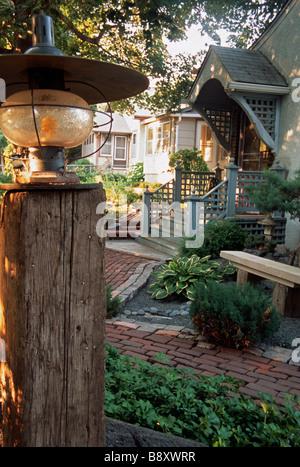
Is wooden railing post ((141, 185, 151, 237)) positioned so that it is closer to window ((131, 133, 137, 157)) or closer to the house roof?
the house roof

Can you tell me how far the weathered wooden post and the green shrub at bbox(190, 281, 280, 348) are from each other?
112 inches

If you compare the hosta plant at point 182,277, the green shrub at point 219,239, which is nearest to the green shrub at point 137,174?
the green shrub at point 219,239

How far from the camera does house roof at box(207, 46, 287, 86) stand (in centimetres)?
991

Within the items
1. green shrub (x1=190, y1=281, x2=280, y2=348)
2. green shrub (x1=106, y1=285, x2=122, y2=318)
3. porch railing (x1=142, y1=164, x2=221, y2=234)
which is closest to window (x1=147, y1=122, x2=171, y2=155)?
porch railing (x1=142, y1=164, x2=221, y2=234)

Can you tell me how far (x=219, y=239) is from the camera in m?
8.77

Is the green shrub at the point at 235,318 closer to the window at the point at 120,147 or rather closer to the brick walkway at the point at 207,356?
the brick walkway at the point at 207,356

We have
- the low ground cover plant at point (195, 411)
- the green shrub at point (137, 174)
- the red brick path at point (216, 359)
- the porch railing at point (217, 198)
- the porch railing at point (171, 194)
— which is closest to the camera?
the low ground cover plant at point (195, 411)

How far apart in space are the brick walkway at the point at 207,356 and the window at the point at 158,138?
50.9ft

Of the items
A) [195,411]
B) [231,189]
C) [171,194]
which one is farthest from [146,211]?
[195,411]

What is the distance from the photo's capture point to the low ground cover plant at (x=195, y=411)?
2.46 meters

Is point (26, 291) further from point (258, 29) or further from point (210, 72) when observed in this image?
point (258, 29)

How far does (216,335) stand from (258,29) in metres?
13.1

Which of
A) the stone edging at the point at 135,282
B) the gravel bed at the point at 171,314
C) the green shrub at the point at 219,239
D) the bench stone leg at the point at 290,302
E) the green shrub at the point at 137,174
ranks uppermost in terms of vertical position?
the green shrub at the point at 137,174

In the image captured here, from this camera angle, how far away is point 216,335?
4785mm
